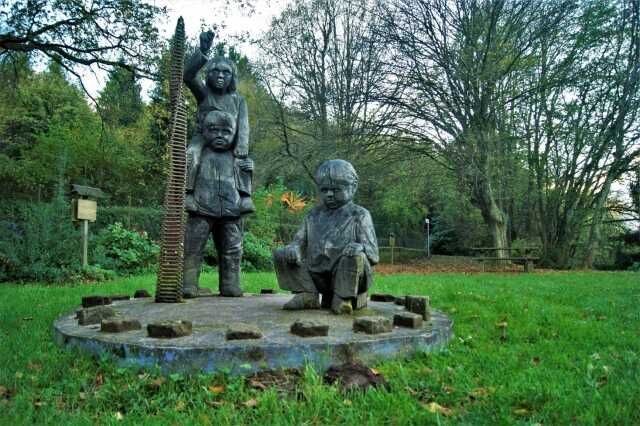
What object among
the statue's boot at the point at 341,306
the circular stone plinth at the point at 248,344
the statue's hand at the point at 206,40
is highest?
the statue's hand at the point at 206,40

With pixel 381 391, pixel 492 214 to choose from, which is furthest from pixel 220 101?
pixel 492 214

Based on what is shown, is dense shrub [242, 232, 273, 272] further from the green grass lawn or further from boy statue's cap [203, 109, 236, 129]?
the green grass lawn

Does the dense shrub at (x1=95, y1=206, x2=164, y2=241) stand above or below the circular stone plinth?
above

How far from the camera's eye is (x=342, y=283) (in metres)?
4.01

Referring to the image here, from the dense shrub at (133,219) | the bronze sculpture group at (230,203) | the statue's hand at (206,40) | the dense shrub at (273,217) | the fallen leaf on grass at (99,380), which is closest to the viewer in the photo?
the fallen leaf on grass at (99,380)

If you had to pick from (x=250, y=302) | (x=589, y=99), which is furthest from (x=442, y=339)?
(x=589, y=99)

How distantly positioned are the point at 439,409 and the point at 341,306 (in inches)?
65.0

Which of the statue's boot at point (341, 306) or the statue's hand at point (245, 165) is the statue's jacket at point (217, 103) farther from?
the statue's boot at point (341, 306)

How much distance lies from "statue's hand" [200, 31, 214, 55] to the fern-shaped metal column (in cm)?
26

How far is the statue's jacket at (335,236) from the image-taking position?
13.6ft

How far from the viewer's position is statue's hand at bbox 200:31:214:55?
510 centimetres

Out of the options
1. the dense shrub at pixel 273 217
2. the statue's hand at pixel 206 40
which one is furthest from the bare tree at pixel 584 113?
the statue's hand at pixel 206 40

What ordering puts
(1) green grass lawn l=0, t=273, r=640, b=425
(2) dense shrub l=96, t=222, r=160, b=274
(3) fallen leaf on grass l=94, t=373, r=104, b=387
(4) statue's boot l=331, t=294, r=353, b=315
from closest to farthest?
(1) green grass lawn l=0, t=273, r=640, b=425
(3) fallen leaf on grass l=94, t=373, r=104, b=387
(4) statue's boot l=331, t=294, r=353, b=315
(2) dense shrub l=96, t=222, r=160, b=274

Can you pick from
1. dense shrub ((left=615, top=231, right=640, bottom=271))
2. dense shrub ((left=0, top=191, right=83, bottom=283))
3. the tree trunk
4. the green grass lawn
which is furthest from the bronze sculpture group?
dense shrub ((left=615, top=231, right=640, bottom=271))
